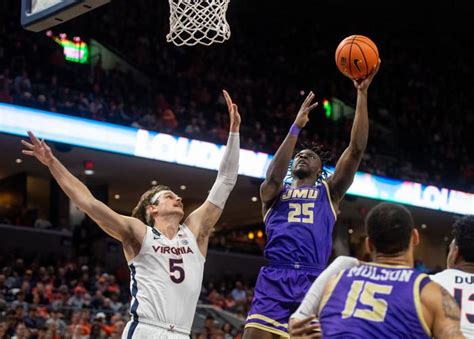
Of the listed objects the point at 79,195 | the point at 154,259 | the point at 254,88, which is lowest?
the point at 154,259

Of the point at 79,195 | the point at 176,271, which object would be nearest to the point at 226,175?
the point at 176,271

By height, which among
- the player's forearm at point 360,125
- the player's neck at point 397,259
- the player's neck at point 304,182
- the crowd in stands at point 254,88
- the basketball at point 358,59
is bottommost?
the player's neck at point 397,259

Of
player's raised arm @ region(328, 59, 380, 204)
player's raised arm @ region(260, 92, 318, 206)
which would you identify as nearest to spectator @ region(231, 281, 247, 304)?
player's raised arm @ region(260, 92, 318, 206)

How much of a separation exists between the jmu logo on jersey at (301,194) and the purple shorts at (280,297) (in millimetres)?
518

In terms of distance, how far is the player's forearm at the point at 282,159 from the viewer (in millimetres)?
6520

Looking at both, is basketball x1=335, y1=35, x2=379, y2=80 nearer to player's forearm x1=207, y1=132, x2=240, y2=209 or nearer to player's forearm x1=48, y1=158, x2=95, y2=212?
player's forearm x1=207, y1=132, x2=240, y2=209

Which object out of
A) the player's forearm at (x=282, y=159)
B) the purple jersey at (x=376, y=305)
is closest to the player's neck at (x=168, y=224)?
the player's forearm at (x=282, y=159)

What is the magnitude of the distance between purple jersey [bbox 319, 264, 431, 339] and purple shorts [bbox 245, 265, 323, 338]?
232 cm

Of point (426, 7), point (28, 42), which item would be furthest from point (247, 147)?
point (426, 7)

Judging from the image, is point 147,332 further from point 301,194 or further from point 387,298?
point 387,298

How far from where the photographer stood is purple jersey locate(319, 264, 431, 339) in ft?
12.4

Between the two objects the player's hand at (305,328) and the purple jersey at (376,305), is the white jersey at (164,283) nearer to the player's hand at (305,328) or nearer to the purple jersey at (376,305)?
the player's hand at (305,328)

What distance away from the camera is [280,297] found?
20.9 feet

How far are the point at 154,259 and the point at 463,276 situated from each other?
83.5 inches
